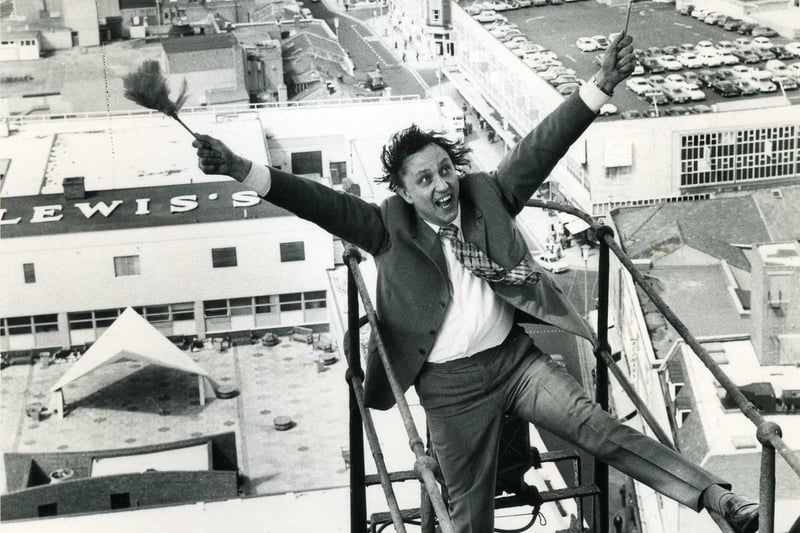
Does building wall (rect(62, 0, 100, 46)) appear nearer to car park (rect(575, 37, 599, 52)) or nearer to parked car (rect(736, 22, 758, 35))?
car park (rect(575, 37, 599, 52))

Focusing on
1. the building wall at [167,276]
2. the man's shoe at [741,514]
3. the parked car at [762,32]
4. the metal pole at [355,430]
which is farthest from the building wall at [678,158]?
the man's shoe at [741,514]

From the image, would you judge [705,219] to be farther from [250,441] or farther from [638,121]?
[250,441]

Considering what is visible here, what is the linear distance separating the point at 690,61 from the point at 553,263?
26.3 ft

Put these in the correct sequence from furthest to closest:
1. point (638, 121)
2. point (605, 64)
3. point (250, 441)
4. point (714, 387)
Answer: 1. point (638, 121)
2. point (250, 441)
3. point (714, 387)
4. point (605, 64)

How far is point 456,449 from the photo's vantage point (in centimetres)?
290

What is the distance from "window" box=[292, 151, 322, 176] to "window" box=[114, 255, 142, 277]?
20.5ft

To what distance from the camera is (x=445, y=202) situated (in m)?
2.97

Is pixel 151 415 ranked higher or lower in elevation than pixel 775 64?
lower

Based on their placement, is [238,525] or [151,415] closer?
[238,525]

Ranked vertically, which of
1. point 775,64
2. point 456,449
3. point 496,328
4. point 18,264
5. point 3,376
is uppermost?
point 496,328

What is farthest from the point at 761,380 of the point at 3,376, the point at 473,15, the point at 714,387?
the point at 473,15

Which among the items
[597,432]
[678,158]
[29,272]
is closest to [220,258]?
[29,272]

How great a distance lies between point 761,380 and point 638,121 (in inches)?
404

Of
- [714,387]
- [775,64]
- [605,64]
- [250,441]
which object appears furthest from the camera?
[775,64]
